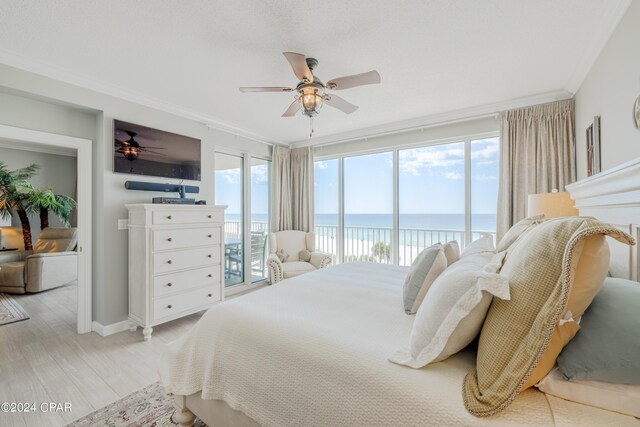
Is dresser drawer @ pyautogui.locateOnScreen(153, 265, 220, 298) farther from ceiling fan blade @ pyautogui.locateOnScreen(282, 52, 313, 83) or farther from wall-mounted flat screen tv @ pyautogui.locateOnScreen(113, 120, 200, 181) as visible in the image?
ceiling fan blade @ pyautogui.locateOnScreen(282, 52, 313, 83)

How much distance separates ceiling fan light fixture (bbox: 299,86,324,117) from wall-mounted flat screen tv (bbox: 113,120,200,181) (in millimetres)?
2000

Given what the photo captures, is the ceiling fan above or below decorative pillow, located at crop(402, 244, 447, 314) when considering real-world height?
above

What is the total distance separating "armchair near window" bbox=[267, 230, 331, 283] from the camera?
4.02 meters

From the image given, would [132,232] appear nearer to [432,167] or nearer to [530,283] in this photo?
[530,283]

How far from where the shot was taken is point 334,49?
2188 mm

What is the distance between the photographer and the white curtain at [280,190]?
4926mm

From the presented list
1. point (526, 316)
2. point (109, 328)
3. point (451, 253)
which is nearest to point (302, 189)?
point (109, 328)

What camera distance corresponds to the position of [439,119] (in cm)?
371

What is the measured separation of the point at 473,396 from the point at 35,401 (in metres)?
2.70

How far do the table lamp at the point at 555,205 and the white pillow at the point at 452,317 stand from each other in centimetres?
177

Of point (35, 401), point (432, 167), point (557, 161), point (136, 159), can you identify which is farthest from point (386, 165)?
point (35, 401)

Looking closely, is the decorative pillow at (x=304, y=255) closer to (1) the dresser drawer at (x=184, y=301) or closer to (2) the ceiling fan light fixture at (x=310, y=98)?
(1) the dresser drawer at (x=184, y=301)

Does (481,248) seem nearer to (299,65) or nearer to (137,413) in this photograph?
(299,65)

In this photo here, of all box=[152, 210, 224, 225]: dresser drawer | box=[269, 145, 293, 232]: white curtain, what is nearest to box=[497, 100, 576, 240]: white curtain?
box=[269, 145, 293, 232]: white curtain
